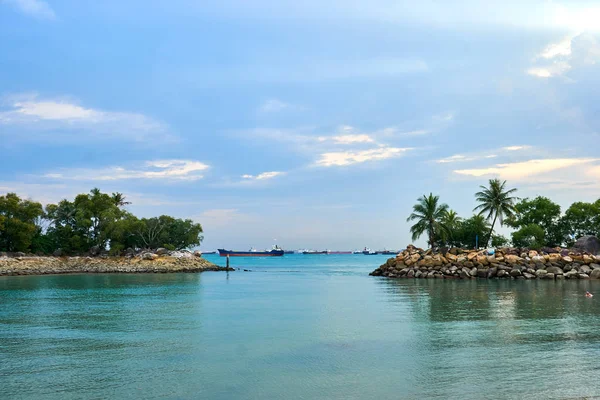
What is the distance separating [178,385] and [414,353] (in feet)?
29.1

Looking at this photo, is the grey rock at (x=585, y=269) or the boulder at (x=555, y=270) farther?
the boulder at (x=555, y=270)

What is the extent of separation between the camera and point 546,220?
256ft

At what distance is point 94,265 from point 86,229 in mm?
15177

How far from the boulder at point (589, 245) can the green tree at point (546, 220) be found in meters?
8.60

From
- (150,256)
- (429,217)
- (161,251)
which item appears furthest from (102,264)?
(429,217)

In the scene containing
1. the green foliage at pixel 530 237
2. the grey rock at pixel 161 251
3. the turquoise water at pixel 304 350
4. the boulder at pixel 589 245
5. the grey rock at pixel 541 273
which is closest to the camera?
the turquoise water at pixel 304 350

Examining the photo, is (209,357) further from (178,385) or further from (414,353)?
(414,353)

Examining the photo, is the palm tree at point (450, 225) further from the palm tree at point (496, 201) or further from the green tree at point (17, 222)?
the green tree at point (17, 222)

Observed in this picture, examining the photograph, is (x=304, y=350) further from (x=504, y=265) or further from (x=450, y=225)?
(x=450, y=225)

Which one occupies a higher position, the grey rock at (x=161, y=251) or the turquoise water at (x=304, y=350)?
the grey rock at (x=161, y=251)

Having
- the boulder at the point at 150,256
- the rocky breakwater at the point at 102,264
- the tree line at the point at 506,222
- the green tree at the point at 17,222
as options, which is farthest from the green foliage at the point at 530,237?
the green tree at the point at 17,222

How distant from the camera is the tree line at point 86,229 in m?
91.8

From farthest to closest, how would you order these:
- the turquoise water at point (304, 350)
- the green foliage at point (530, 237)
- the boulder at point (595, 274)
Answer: the green foliage at point (530, 237) → the boulder at point (595, 274) → the turquoise water at point (304, 350)

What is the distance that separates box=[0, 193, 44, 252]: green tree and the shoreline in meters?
5.93
